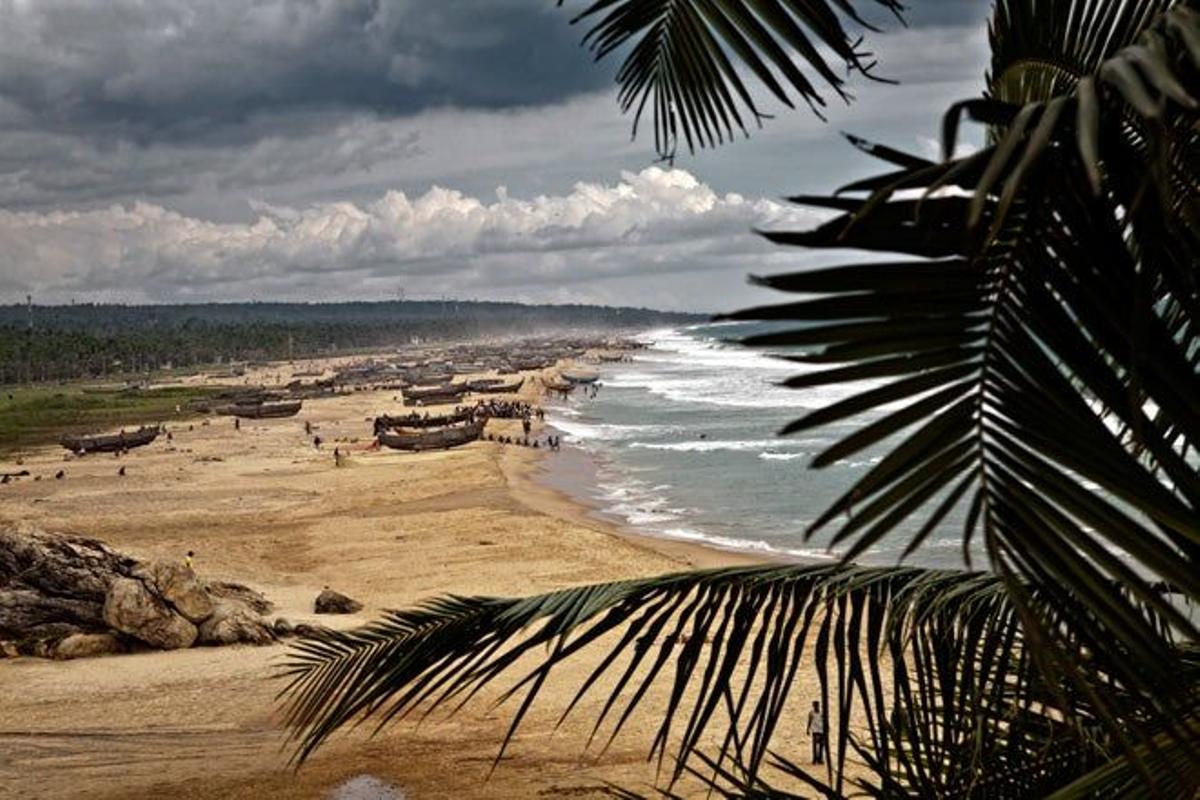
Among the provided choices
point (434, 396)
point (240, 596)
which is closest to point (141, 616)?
point (240, 596)

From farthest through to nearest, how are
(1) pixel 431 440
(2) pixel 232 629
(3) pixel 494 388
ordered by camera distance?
(3) pixel 494 388 → (1) pixel 431 440 → (2) pixel 232 629

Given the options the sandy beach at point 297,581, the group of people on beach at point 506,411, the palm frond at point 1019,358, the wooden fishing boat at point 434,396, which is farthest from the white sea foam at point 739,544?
the wooden fishing boat at point 434,396

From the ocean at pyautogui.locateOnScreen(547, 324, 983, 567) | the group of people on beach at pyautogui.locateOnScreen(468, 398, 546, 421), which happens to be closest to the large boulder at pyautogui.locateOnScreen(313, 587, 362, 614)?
the ocean at pyautogui.locateOnScreen(547, 324, 983, 567)

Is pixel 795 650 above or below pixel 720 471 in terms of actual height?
above

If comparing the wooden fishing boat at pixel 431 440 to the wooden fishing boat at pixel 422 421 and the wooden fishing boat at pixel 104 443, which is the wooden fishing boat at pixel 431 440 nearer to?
the wooden fishing boat at pixel 422 421

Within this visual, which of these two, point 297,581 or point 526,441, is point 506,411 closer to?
point 526,441

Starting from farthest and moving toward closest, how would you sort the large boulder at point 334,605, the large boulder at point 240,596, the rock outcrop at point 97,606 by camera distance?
the large boulder at point 334,605 → the large boulder at point 240,596 → the rock outcrop at point 97,606
